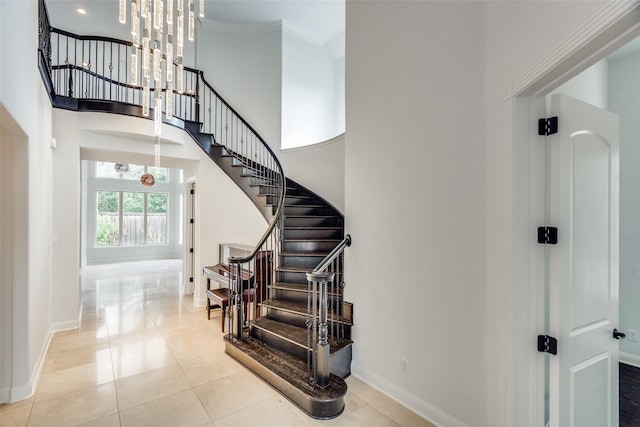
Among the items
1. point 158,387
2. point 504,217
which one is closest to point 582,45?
point 504,217

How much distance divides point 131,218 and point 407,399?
11.6m

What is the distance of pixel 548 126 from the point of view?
1714 millimetres

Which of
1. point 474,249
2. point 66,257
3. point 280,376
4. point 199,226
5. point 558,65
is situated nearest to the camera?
point 558,65

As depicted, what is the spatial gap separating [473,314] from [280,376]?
175cm

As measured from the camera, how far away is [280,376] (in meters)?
2.70

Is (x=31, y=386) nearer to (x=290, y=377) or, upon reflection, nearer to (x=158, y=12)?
(x=290, y=377)

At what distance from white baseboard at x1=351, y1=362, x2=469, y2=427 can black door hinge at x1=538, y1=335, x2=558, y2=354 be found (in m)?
0.84

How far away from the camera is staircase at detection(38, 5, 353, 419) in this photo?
2.56m

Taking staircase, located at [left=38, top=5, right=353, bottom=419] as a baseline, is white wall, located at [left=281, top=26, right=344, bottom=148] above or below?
above

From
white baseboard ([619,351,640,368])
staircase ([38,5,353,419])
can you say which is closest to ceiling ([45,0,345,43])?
staircase ([38,5,353,419])

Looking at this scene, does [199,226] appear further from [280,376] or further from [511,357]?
[511,357]

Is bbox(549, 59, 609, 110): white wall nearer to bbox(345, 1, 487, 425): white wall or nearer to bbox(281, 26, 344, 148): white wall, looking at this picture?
bbox(345, 1, 487, 425): white wall

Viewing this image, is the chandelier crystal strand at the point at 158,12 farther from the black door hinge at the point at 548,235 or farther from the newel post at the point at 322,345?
the black door hinge at the point at 548,235

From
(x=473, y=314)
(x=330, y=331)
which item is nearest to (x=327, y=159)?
(x=330, y=331)
